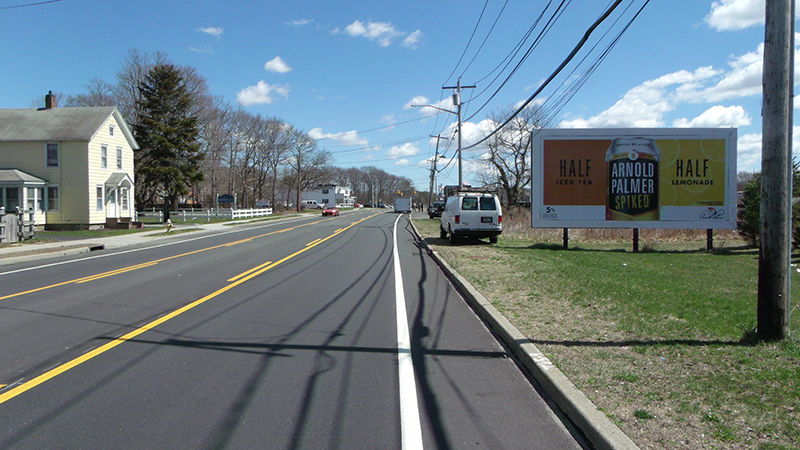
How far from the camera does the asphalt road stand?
3881 millimetres

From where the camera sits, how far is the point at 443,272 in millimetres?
13203

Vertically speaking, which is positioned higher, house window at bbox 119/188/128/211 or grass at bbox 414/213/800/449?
house window at bbox 119/188/128/211

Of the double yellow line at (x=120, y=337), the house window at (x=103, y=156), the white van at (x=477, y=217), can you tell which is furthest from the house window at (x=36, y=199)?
the white van at (x=477, y=217)

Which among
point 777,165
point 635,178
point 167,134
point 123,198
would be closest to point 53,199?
point 123,198

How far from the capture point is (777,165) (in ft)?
18.3

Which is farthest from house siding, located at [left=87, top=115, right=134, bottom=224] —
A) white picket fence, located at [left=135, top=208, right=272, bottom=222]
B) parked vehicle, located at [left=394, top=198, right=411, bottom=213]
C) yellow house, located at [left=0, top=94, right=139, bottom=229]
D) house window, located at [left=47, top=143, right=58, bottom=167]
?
parked vehicle, located at [left=394, top=198, right=411, bottom=213]

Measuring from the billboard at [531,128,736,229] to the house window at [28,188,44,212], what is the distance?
91.8 ft

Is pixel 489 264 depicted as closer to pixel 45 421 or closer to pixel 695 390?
pixel 695 390

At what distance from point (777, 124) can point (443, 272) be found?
28.0ft

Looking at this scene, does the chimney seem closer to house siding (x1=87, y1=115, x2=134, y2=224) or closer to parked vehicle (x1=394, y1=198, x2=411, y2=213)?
house siding (x1=87, y1=115, x2=134, y2=224)

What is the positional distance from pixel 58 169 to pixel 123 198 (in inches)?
192

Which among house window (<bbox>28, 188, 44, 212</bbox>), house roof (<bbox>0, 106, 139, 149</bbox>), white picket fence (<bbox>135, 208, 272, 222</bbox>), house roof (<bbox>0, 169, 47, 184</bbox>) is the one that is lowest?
white picket fence (<bbox>135, 208, 272, 222</bbox>)

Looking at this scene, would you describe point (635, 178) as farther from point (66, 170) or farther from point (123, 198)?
point (123, 198)

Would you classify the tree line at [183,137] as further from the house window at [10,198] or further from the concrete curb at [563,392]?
the concrete curb at [563,392]
